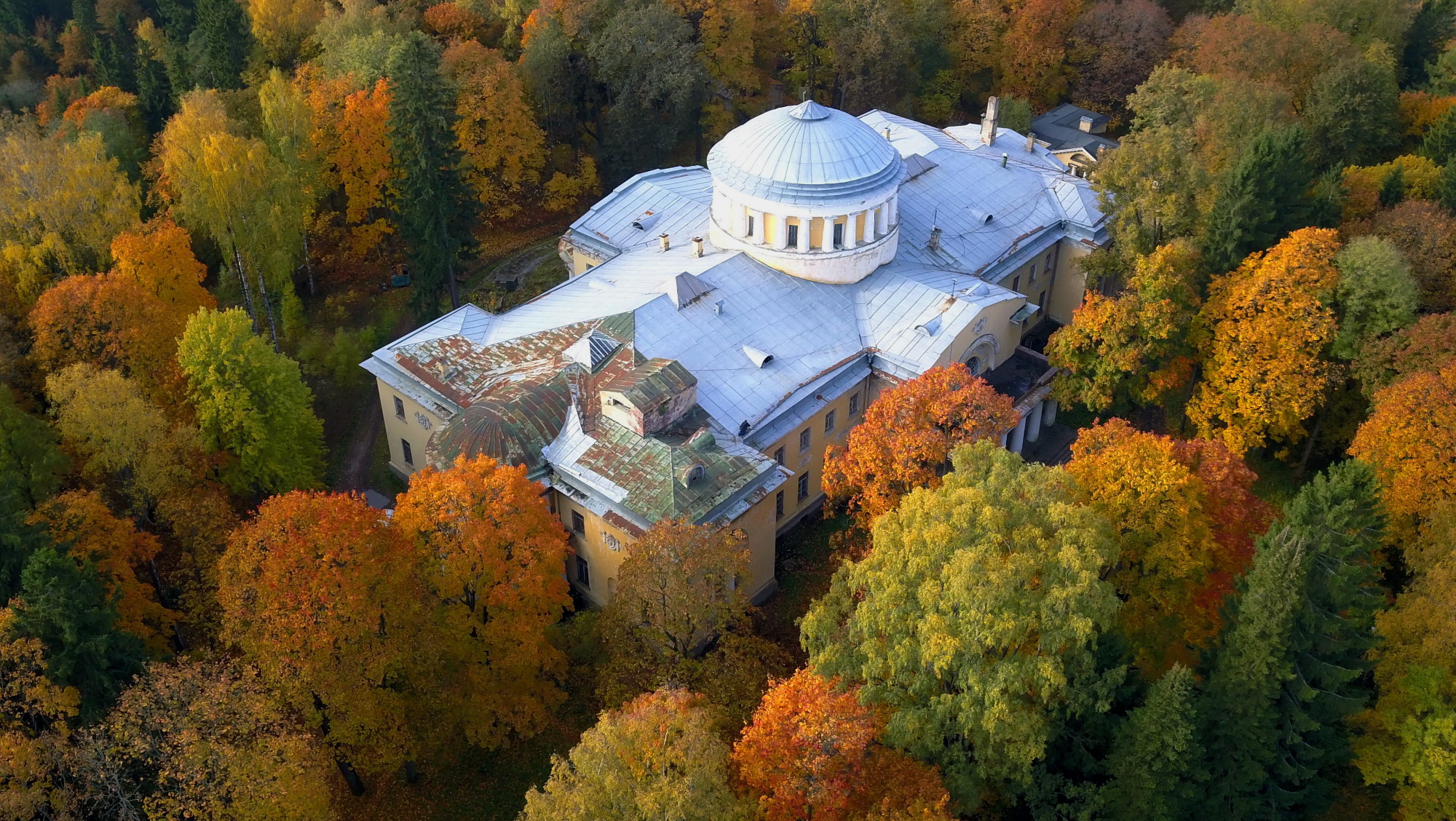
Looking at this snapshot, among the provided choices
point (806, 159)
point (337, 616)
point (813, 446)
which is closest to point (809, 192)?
point (806, 159)

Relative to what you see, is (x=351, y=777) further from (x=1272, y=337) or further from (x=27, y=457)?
(x=1272, y=337)

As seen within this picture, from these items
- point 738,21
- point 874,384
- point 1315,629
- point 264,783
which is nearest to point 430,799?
point 264,783

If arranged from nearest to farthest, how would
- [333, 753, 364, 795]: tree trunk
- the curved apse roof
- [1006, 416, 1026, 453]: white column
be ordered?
1. [333, 753, 364, 795]: tree trunk
2. the curved apse roof
3. [1006, 416, 1026, 453]: white column

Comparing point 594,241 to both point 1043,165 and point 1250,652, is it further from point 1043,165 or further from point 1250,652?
point 1250,652

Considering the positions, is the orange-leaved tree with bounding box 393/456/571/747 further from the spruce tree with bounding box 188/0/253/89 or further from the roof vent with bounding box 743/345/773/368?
the spruce tree with bounding box 188/0/253/89

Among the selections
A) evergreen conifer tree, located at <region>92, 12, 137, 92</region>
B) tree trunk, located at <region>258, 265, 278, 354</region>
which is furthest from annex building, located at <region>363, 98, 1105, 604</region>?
evergreen conifer tree, located at <region>92, 12, 137, 92</region>

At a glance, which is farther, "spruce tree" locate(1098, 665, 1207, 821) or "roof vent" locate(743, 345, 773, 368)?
"roof vent" locate(743, 345, 773, 368)
